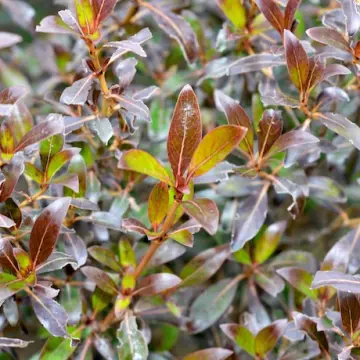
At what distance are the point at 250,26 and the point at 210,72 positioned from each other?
0.10 m

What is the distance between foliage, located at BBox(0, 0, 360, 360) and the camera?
0.77m

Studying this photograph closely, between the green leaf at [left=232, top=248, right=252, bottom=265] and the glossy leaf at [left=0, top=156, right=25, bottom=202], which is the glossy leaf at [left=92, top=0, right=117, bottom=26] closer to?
the glossy leaf at [left=0, top=156, right=25, bottom=202]

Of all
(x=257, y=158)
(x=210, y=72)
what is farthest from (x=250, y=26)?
(x=257, y=158)

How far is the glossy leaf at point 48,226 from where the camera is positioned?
75cm

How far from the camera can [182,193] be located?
0.73m

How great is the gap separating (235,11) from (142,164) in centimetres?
37

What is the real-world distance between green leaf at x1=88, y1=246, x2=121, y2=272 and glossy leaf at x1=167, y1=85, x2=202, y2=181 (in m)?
0.22

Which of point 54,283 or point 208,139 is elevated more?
point 208,139

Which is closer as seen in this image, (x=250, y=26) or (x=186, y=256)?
(x=250, y=26)

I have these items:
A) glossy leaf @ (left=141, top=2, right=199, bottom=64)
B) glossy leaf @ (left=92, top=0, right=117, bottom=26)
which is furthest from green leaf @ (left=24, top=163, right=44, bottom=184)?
glossy leaf @ (left=141, top=2, right=199, bottom=64)

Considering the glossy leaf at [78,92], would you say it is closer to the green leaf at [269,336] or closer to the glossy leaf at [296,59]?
the glossy leaf at [296,59]

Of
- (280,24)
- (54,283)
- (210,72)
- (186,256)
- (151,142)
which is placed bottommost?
(186,256)

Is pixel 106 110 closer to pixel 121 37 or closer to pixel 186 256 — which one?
pixel 121 37

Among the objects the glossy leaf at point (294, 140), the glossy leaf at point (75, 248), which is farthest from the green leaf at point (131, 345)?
the glossy leaf at point (294, 140)
